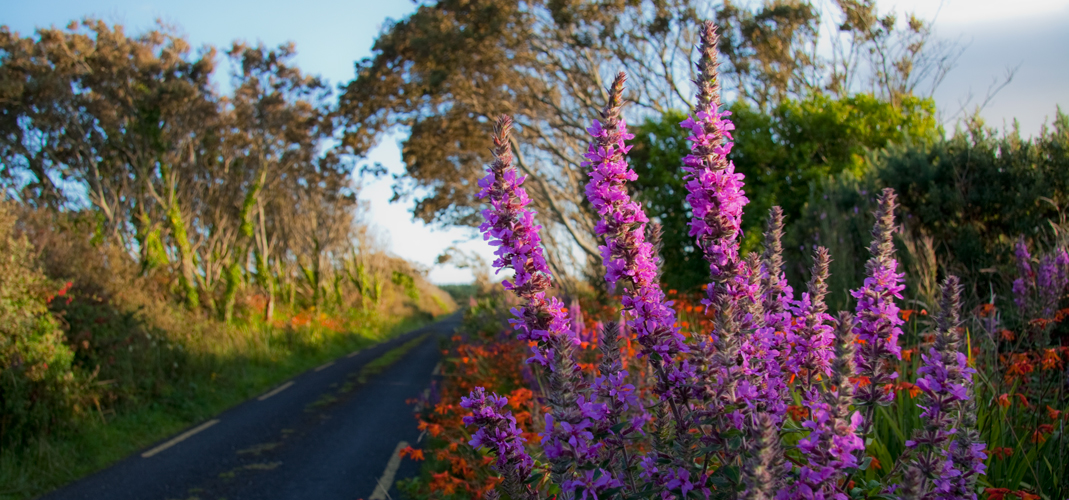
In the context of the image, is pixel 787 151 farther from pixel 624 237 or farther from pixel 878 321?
pixel 624 237

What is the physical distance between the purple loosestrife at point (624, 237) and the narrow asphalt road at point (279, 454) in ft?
17.3

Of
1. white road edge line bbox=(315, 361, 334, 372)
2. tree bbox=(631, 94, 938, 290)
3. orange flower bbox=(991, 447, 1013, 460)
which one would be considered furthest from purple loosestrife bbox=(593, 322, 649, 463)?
white road edge line bbox=(315, 361, 334, 372)

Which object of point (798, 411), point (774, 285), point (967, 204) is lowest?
point (798, 411)

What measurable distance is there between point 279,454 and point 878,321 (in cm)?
804

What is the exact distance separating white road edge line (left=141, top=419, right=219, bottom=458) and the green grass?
0.27 metres

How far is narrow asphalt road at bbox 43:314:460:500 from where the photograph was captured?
6695 mm

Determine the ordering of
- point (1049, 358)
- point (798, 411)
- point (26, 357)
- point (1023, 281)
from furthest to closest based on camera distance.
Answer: point (26, 357), point (1023, 281), point (1049, 358), point (798, 411)

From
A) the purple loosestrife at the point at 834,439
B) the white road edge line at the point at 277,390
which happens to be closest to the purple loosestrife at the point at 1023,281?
the purple loosestrife at the point at 834,439

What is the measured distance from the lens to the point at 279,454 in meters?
8.05

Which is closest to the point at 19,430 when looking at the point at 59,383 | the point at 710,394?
the point at 59,383

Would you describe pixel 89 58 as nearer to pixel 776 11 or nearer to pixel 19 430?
pixel 19 430

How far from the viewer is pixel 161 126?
1822 cm

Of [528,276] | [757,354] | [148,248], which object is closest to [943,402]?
[757,354]

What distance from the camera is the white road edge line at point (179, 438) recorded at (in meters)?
8.23
